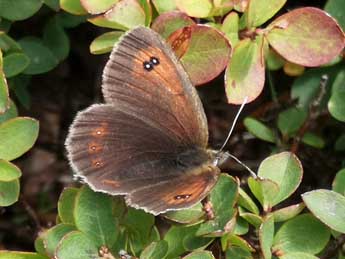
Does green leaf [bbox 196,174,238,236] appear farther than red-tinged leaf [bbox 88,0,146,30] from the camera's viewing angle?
No

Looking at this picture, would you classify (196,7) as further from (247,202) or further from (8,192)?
(8,192)

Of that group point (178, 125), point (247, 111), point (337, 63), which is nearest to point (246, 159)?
point (247, 111)

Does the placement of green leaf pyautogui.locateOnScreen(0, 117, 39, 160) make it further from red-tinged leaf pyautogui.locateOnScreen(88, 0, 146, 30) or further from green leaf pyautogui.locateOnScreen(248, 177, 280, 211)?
green leaf pyautogui.locateOnScreen(248, 177, 280, 211)

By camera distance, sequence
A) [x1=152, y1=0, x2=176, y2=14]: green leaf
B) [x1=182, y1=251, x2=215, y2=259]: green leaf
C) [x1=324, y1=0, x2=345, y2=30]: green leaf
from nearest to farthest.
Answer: [x1=182, y1=251, x2=215, y2=259]: green leaf
[x1=152, y1=0, x2=176, y2=14]: green leaf
[x1=324, y1=0, x2=345, y2=30]: green leaf

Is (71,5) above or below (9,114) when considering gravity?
above

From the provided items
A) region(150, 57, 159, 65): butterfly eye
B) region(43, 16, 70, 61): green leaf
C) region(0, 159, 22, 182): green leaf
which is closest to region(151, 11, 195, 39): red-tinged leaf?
region(150, 57, 159, 65): butterfly eye

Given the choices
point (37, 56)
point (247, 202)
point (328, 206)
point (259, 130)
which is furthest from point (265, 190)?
point (37, 56)

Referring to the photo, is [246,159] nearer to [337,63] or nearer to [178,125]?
[337,63]
